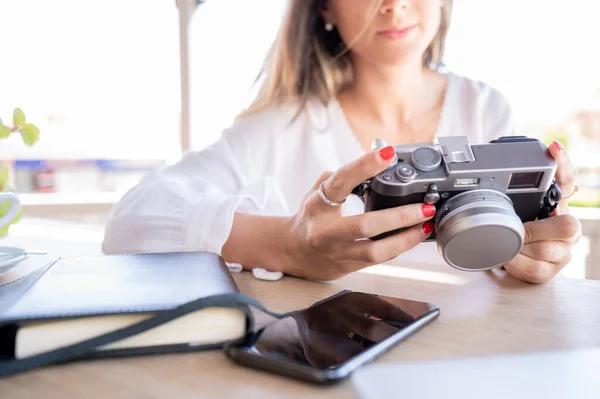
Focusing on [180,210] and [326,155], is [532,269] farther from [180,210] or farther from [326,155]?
[326,155]

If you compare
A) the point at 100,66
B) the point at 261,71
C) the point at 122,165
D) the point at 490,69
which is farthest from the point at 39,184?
the point at 490,69

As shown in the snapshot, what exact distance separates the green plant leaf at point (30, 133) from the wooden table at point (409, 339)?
0.33 m

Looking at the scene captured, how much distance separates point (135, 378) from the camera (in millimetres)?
338

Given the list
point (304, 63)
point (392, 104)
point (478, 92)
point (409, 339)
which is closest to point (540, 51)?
point (478, 92)

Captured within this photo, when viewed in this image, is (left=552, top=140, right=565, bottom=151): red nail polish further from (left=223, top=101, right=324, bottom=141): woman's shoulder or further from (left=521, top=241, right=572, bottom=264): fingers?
(left=223, top=101, right=324, bottom=141): woman's shoulder

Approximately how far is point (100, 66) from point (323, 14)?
130 cm

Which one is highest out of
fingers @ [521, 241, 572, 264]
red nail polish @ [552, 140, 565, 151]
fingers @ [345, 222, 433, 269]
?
red nail polish @ [552, 140, 565, 151]

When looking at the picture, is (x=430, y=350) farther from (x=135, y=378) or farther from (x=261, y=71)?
(x=261, y=71)

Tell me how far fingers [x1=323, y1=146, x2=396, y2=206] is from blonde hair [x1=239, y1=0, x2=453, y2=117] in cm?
58

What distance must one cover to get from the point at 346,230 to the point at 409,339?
14cm

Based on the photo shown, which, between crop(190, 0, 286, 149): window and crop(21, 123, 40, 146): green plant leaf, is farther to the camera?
crop(190, 0, 286, 149): window

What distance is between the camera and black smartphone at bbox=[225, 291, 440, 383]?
1.11 feet

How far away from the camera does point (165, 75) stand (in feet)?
6.63

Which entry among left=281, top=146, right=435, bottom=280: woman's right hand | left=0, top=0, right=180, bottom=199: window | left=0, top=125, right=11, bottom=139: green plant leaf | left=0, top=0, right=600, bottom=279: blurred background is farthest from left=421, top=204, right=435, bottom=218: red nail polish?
left=0, top=0, right=180, bottom=199: window
